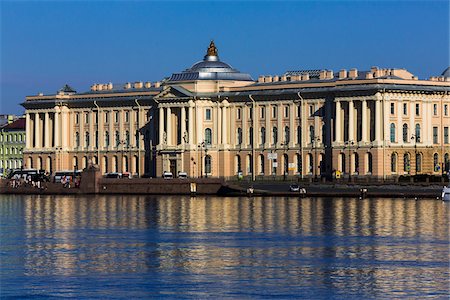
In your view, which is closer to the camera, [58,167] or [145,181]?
[145,181]

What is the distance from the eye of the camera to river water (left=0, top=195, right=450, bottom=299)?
44.4 metres

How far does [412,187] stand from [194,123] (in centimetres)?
3000

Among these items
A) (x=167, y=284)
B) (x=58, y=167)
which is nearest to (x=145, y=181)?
(x=58, y=167)

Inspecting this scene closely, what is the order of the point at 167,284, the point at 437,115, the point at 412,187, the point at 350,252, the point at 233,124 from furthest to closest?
the point at 233,124 → the point at 437,115 → the point at 412,187 → the point at 350,252 → the point at 167,284

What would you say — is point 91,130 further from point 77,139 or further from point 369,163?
point 369,163

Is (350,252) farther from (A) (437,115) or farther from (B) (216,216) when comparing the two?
(A) (437,115)

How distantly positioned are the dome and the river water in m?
45.2

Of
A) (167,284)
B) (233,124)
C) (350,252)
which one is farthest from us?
(233,124)

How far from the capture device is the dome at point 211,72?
130375 millimetres

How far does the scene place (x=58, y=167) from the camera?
447ft

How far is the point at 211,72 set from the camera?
131m

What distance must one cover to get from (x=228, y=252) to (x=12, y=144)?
344 feet

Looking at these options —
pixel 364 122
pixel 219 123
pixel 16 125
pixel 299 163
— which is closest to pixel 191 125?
pixel 219 123

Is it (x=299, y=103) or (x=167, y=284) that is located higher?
(x=299, y=103)
